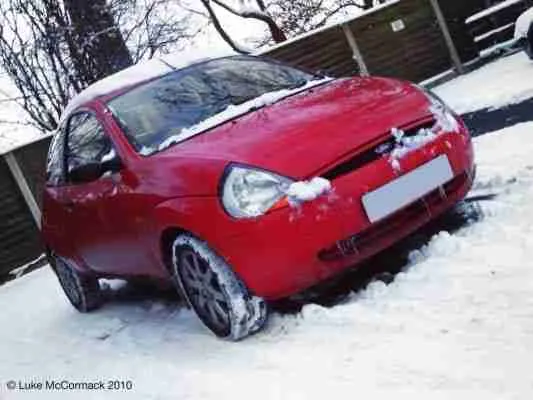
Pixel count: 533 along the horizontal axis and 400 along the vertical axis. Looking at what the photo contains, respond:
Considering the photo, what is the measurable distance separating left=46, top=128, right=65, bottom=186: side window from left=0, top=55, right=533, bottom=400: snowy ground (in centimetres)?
117

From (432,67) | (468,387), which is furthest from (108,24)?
(468,387)

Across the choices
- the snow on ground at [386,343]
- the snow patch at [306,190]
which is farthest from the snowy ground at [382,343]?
the snow patch at [306,190]

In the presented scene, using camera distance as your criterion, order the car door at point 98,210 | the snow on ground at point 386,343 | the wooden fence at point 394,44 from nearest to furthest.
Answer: the snow on ground at point 386,343
the car door at point 98,210
the wooden fence at point 394,44

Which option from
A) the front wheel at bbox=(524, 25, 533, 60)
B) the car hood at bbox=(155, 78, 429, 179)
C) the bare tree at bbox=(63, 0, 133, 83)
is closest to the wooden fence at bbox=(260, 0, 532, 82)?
the front wheel at bbox=(524, 25, 533, 60)

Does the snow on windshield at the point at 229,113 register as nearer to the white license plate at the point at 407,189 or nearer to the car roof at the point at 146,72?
the car roof at the point at 146,72

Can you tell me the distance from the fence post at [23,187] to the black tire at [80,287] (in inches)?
156

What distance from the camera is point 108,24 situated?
17109 millimetres

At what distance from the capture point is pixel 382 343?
316 cm

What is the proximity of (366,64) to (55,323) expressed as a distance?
754 cm

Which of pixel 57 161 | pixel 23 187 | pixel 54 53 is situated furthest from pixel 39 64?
pixel 57 161

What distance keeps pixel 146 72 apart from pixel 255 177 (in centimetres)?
183

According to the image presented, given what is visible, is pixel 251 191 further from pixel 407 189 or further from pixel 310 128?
pixel 407 189

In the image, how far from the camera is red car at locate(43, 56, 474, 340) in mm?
3490

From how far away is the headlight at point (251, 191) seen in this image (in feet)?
11.4
